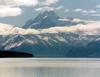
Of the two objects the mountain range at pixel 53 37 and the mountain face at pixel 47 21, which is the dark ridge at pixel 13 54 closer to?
the mountain range at pixel 53 37

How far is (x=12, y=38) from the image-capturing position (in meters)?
6.02

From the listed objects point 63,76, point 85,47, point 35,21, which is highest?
point 35,21

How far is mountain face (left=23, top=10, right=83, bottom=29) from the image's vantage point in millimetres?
5859

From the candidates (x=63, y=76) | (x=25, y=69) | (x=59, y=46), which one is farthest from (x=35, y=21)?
(x=63, y=76)

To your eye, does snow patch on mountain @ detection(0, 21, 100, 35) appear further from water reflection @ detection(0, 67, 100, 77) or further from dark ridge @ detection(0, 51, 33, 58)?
water reflection @ detection(0, 67, 100, 77)

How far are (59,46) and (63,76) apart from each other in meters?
1.00

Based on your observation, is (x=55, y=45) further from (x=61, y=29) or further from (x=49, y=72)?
(x=49, y=72)

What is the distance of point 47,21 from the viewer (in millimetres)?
5949

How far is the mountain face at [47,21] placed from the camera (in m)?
5.86

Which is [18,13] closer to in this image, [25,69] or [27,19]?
[27,19]

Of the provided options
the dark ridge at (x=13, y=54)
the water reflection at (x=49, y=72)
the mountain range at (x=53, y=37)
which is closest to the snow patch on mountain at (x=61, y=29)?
the mountain range at (x=53, y=37)

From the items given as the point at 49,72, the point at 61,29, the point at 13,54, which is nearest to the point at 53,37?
the point at 61,29

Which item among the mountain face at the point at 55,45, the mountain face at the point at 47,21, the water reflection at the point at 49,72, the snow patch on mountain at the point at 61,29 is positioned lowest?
the water reflection at the point at 49,72

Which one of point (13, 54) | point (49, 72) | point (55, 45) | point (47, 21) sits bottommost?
point (49, 72)
